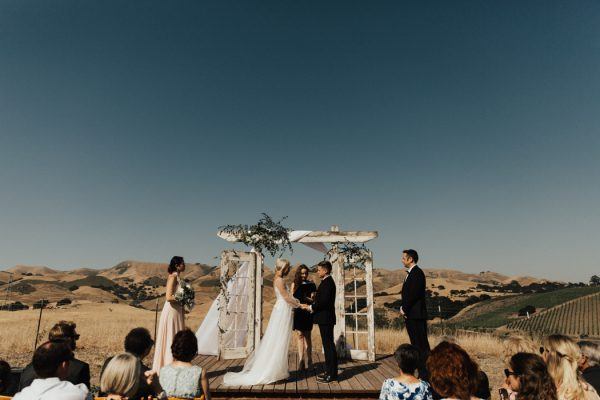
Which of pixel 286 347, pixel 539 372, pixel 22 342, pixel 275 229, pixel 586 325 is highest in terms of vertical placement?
pixel 275 229

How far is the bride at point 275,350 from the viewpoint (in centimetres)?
637

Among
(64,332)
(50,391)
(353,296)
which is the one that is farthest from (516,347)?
(353,296)

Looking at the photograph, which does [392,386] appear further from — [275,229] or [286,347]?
[275,229]

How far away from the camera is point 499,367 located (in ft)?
36.5

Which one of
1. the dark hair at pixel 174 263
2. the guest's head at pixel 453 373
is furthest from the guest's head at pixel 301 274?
the guest's head at pixel 453 373

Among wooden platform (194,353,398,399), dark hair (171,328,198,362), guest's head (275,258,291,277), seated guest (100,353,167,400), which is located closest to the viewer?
seated guest (100,353,167,400)

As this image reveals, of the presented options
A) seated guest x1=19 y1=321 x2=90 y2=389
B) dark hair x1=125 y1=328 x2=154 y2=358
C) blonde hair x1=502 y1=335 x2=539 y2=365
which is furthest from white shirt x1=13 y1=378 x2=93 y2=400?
blonde hair x1=502 y1=335 x2=539 y2=365

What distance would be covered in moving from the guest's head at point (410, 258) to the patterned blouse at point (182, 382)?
424 cm

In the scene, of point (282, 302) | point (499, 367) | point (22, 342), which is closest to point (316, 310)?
point (282, 302)

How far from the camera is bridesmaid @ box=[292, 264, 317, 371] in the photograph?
286 inches

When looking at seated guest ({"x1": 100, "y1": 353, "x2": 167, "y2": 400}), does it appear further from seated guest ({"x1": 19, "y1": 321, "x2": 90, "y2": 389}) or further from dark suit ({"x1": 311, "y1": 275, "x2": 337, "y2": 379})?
dark suit ({"x1": 311, "y1": 275, "x2": 337, "y2": 379})

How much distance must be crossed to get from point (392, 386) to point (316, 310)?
325 centimetres

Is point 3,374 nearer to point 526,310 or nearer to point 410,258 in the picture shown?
point 410,258

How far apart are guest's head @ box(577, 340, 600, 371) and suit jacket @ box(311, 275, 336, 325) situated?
3692 mm
